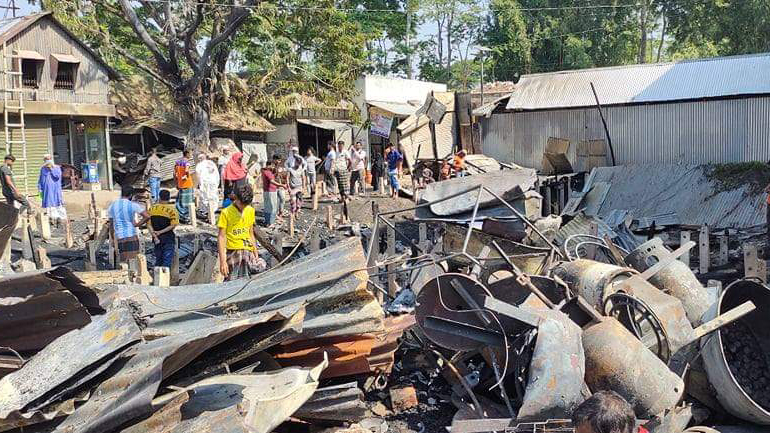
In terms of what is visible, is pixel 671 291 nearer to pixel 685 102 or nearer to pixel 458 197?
pixel 458 197

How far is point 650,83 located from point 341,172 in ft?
28.4

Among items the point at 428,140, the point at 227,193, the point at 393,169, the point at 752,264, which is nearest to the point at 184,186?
the point at 227,193

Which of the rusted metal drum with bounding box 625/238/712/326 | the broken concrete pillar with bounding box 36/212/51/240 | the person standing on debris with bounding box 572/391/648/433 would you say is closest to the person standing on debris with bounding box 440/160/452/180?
the broken concrete pillar with bounding box 36/212/51/240

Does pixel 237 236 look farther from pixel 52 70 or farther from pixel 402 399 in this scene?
pixel 52 70

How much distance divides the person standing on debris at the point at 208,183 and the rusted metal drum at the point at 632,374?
11904 mm

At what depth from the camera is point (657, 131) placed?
18.4 meters

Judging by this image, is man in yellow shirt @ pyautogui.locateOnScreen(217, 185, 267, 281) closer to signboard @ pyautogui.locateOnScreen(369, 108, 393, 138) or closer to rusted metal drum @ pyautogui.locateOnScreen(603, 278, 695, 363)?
rusted metal drum @ pyautogui.locateOnScreen(603, 278, 695, 363)

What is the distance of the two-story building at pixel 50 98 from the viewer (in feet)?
62.7

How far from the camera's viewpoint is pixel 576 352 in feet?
15.6

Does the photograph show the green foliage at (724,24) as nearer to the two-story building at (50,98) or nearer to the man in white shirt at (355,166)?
the man in white shirt at (355,166)

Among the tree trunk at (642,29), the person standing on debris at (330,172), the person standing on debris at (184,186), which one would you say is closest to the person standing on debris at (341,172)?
the person standing on debris at (330,172)

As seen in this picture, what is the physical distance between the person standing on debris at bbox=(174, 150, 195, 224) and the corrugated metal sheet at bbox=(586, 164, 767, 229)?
29.1 feet

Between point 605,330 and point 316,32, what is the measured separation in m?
→ 18.1

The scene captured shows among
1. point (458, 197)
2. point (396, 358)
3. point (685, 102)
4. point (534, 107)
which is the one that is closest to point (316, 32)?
point (534, 107)
